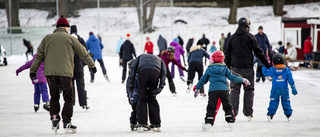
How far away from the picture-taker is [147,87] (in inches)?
281

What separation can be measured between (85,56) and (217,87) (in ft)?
6.35

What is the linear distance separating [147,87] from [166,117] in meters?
1.65

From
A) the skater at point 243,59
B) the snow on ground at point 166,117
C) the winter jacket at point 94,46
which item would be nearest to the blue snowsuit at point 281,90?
the snow on ground at point 166,117

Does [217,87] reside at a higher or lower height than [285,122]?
higher

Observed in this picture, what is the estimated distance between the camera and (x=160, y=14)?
46.0 meters

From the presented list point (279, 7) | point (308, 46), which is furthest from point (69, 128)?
point (279, 7)

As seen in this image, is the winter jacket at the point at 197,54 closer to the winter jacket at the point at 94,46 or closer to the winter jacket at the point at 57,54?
the winter jacket at the point at 94,46

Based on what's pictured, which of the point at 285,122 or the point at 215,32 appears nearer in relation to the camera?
the point at 285,122

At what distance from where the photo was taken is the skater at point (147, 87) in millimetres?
7070

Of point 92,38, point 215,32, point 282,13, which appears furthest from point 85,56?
point 282,13

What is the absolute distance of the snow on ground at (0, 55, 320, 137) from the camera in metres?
6.95

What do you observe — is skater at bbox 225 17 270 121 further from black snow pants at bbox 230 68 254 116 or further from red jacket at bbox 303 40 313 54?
red jacket at bbox 303 40 313 54

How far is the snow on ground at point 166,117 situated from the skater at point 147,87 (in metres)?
0.22

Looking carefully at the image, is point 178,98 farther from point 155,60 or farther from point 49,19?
point 49,19
